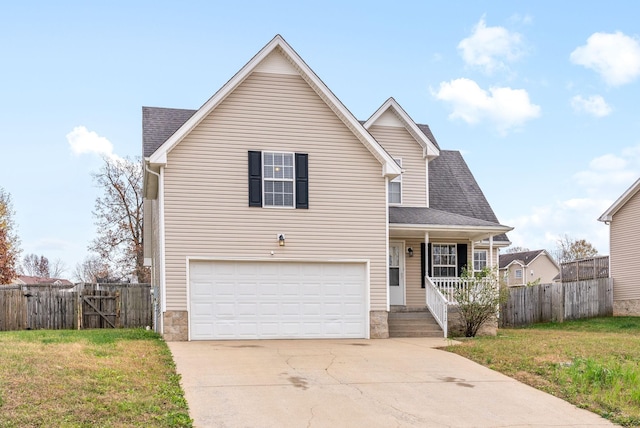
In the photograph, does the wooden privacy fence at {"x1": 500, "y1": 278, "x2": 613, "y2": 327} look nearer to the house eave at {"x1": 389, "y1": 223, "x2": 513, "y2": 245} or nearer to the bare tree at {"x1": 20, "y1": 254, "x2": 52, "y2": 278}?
the house eave at {"x1": 389, "y1": 223, "x2": 513, "y2": 245}

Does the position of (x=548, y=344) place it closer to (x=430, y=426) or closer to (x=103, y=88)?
(x=430, y=426)

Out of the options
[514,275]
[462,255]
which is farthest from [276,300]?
[514,275]

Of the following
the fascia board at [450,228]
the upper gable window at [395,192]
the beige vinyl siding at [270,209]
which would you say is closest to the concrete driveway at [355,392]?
the beige vinyl siding at [270,209]

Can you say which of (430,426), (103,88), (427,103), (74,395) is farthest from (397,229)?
(74,395)

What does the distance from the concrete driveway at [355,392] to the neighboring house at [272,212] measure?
252 cm

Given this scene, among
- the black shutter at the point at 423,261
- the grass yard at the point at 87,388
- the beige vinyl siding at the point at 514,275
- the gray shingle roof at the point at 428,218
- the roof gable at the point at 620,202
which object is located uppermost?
the roof gable at the point at 620,202

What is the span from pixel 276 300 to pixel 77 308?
8479 millimetres

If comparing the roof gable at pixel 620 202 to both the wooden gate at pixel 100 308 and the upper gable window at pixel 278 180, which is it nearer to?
the upper gable window at pixel 278 180

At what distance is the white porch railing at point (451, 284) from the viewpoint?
17031 millimetres

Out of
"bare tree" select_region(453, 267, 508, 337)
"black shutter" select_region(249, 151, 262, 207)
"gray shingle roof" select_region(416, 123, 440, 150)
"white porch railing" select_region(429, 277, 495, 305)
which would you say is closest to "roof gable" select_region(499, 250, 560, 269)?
"gray shingle roof" select_region(416, 123, 440, 150)

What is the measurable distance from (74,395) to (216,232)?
25.7 feet

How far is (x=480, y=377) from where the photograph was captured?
1102cm

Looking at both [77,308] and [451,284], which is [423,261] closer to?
[451,284]

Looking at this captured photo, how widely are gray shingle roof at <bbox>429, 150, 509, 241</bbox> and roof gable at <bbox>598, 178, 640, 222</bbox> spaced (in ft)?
18.6
